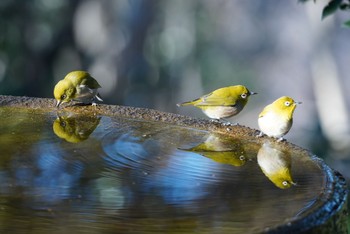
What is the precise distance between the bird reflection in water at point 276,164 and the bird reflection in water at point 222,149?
0.09 meters

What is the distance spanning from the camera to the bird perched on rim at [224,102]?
15.0 ft

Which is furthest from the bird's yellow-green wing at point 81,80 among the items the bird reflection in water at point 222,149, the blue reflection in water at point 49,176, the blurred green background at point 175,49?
the blurred green background at point 175,49

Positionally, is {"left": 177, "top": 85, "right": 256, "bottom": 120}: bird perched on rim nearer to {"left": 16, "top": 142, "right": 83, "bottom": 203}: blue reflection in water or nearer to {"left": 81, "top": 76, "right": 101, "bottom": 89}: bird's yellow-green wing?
{"left": 81, "top": 76, "right": 101, "bottom": 89}: bird's yellow-green wing

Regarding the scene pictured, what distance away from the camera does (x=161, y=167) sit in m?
3.20

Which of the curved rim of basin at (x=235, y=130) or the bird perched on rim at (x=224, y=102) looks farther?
the bird perched on rim at (x=224, y=102)

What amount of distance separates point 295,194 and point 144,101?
392 inches

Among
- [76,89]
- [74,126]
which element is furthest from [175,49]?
[74,126]

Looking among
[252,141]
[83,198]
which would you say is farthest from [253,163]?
[83,198]

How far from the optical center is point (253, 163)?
3289 millimetres

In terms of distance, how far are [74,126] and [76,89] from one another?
718mm

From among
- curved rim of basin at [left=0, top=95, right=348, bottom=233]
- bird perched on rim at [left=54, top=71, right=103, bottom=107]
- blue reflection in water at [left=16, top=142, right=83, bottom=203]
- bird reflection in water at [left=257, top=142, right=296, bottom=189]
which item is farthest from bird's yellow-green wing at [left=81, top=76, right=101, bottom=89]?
bird reflection in water at [left=257, top=142, right=296, bottom=189]

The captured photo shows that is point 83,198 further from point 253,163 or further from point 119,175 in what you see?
point 253,163

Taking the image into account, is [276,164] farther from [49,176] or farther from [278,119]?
[49,176]

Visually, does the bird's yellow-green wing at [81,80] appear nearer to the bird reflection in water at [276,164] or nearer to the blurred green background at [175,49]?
the bird reflection in water at [276,164]
